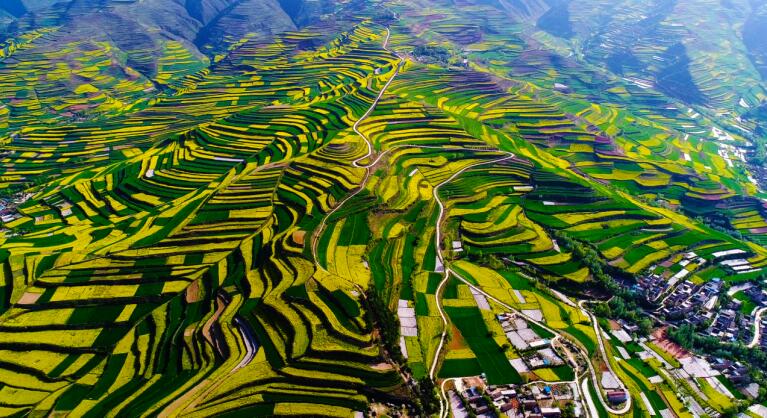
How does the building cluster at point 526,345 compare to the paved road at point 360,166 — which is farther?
the paved road at point 360,166

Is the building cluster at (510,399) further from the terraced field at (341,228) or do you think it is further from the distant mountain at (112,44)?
the distant mountain at (112,44)

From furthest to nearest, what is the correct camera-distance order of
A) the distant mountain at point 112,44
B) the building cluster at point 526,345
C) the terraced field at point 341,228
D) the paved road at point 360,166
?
the distant mountain at point 112,44, the paved road at point 360,166, the building cluster at point 526,345, the terraced field at point 341,228

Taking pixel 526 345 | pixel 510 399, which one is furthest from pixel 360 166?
pixel 510 399

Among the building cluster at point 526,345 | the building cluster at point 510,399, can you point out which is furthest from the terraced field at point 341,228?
the building cluster at point 510,399

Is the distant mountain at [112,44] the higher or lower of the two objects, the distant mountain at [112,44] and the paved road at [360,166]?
the lower

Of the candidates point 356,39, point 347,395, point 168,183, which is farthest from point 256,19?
→ point 347,395

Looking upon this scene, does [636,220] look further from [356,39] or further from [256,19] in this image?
[256,19]
